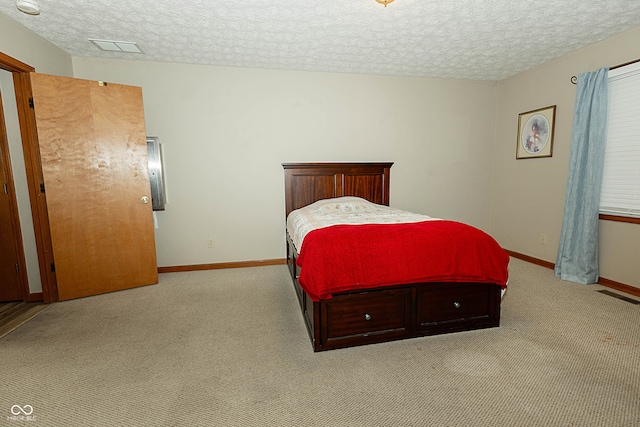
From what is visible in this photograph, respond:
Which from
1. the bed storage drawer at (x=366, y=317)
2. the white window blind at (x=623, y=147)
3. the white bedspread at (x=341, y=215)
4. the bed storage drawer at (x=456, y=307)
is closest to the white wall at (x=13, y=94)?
the white bedspread at (x=341, y=215)

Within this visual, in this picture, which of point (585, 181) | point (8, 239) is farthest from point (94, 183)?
point (585, 181)

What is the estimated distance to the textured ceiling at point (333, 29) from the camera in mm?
2377

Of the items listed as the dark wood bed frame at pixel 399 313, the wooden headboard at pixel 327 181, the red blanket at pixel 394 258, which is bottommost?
the dark wood bed frame at pixel 399 313

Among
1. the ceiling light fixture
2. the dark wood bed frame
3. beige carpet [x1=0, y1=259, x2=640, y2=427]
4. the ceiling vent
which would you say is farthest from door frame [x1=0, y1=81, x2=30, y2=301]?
the dark wood bed frame

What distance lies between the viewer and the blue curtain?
3.07 metres

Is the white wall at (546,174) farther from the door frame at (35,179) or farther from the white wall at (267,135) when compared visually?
the door frame at (35,179)

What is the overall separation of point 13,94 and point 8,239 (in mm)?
1382

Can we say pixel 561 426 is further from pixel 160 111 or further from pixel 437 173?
pixel 160 111

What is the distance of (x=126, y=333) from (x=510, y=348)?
9.36 ft

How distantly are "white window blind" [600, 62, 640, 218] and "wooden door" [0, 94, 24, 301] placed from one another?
598cm

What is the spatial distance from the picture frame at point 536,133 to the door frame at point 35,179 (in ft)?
18.4

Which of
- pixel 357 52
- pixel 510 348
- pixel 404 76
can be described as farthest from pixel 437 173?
pixel 510 348

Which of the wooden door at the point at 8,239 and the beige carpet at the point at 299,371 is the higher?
the wooden door at the point at 8,239

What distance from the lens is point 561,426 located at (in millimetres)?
1396
